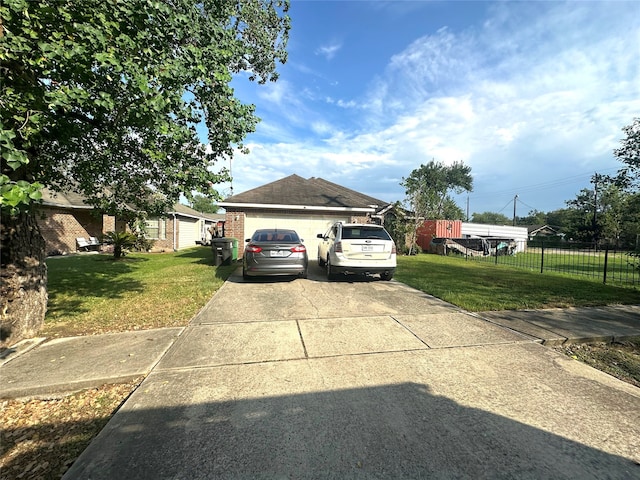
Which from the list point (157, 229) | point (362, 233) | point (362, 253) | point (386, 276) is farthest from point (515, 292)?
point (157, 229)

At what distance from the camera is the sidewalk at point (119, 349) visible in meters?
3.02

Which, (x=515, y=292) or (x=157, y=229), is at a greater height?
(x=157, y=229)

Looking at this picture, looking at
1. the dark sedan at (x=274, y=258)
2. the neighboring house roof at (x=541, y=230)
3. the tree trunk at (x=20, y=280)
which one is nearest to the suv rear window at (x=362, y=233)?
the dark sedan at (x=274, y=258)

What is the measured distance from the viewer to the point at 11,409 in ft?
8.76

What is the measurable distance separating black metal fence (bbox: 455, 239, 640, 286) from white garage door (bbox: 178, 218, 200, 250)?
19816 millimetres

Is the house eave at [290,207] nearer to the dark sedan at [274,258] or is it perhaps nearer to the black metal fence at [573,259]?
the dark sedan at [274,258]

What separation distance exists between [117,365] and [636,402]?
5268 millimetres

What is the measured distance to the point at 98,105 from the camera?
11.4 ft

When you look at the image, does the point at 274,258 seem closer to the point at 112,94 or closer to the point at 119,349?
the point at 119,349

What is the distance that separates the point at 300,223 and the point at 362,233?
585cm

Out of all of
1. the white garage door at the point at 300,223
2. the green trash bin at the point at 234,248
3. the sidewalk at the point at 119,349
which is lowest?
the sidewalk at the point at 119,349

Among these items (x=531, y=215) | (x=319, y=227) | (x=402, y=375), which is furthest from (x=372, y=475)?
(x=531, y=215)

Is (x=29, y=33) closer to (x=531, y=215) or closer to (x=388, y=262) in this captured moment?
(x=388, y=262)

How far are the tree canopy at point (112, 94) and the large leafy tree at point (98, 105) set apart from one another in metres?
0.01
